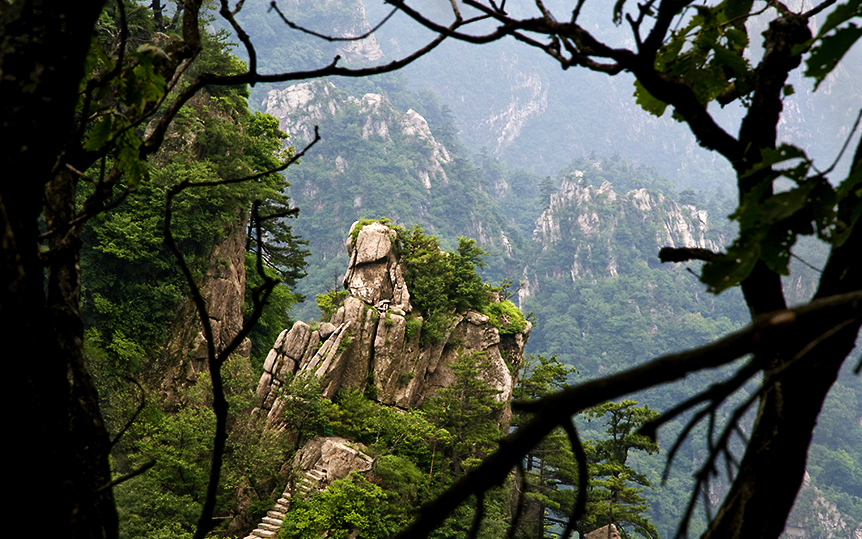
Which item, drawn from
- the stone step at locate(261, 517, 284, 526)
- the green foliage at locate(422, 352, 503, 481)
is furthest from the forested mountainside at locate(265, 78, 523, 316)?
the stone step at locate(261, 517, 284, 526)

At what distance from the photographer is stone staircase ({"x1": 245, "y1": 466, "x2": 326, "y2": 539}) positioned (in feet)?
40.9

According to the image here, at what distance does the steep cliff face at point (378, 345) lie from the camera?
15922 mm

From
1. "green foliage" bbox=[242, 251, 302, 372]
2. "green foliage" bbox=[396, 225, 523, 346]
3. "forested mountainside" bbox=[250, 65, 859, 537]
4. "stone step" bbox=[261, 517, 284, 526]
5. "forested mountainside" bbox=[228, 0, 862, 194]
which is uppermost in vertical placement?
"forested mountainside" bbox=[228, 0, 862, 194]

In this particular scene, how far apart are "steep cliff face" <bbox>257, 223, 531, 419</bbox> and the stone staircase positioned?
2308 mm

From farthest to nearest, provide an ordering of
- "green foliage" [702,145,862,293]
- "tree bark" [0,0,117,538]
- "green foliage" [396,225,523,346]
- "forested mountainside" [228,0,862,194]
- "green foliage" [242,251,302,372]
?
"forested mountainside" [228,0,862,194] → "green foliage" [396,225,523,346] → "green foliage" [242,251,302,372] → "green foliage" [702,145,862,293] → "tree bark" [0,0,117,538]

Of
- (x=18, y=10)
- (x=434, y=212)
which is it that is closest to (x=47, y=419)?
(x=18, y=10)

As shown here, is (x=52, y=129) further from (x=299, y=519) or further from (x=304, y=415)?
(x=304, y=415)

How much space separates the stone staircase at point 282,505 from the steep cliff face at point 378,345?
231 cm

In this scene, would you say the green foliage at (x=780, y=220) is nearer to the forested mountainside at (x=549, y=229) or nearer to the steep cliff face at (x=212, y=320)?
the steep cliff face at (x=212, y=320)

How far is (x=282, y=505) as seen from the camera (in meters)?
13.3

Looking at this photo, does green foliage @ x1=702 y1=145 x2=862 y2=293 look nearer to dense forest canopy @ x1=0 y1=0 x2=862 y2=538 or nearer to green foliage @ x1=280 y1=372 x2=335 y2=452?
dense forest canopy @ x1=0 y1=0 x2=862 y2=538

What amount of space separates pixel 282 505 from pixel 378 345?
5.61 m

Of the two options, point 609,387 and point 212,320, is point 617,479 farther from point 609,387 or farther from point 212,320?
point 609,387

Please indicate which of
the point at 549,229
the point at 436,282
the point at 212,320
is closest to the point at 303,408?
the point at 212,320
